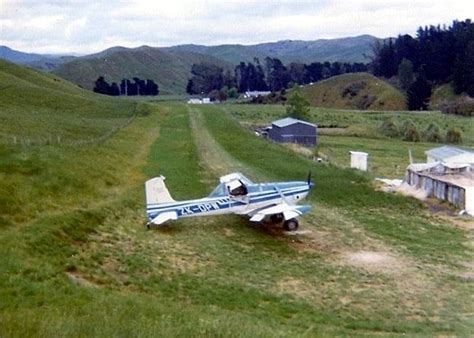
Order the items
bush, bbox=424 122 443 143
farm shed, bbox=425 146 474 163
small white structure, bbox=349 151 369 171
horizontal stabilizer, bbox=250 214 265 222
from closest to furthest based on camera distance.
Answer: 1. horizontal stabilizer, bbox=250 214 265 222
2. farm shed, bbox=425 146 474 163
3. small white structure, bbox=349 151 369 171
4. bush, bbox=424 122 443 143

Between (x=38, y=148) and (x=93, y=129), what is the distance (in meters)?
20.9

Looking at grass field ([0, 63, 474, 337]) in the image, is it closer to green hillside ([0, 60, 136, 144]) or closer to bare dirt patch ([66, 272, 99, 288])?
bare dirt patch ([66, 272, 99, 288])

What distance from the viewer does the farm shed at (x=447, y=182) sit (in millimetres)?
27391

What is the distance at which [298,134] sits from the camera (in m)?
58.2

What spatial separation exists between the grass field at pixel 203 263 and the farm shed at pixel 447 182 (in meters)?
1.96

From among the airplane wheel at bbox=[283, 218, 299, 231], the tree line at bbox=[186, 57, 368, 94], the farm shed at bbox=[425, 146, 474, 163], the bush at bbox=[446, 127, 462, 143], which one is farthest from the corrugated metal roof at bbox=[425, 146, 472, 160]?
the tree line at bbox=[186, 57, 368, 94]

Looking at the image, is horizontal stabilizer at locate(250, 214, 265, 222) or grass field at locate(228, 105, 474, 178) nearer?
horizontal stabilizer at locate(250, 214, 265, 222)

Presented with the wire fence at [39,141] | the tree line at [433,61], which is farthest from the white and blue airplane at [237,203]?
the tree line at [433,61]

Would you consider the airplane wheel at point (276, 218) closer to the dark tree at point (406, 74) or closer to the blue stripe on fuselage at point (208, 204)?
the blue stripe on fuselage at point (208, 204)

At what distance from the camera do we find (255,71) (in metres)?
176

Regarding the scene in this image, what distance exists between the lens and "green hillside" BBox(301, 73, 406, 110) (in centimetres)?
12304

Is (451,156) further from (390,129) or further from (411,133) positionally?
(390,129)

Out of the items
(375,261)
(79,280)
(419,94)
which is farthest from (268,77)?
(79,280)

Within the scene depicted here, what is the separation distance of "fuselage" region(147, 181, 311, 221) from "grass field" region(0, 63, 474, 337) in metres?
0.55
